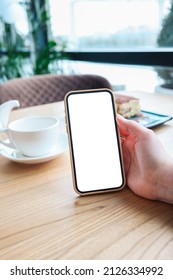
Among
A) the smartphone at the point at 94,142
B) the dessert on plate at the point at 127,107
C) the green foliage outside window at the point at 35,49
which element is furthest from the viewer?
the green foliage outside window at the point at 35,49

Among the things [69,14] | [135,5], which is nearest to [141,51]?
[135,5]

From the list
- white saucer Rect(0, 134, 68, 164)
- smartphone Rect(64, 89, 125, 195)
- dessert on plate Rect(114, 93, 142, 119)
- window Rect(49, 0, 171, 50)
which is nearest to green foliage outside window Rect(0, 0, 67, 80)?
window Rect(49, 0, 171, 50)

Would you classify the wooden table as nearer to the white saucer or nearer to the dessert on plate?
the white saucer

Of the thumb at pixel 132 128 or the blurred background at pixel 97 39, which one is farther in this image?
the blurred background at pixel 97 39

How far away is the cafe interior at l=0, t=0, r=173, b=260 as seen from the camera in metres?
0.34

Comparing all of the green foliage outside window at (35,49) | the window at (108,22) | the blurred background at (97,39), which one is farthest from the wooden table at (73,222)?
the green foliage outside window at (35,49)

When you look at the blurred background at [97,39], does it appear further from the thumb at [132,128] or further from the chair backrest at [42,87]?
the thumb at [132,128]

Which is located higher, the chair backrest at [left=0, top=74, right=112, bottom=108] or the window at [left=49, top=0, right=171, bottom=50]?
the window at [left=49, top=0, right=171, bottom=50]

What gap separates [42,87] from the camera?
135 cm

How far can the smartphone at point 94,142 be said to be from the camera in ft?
1.45

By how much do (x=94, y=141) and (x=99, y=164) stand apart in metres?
0.04
